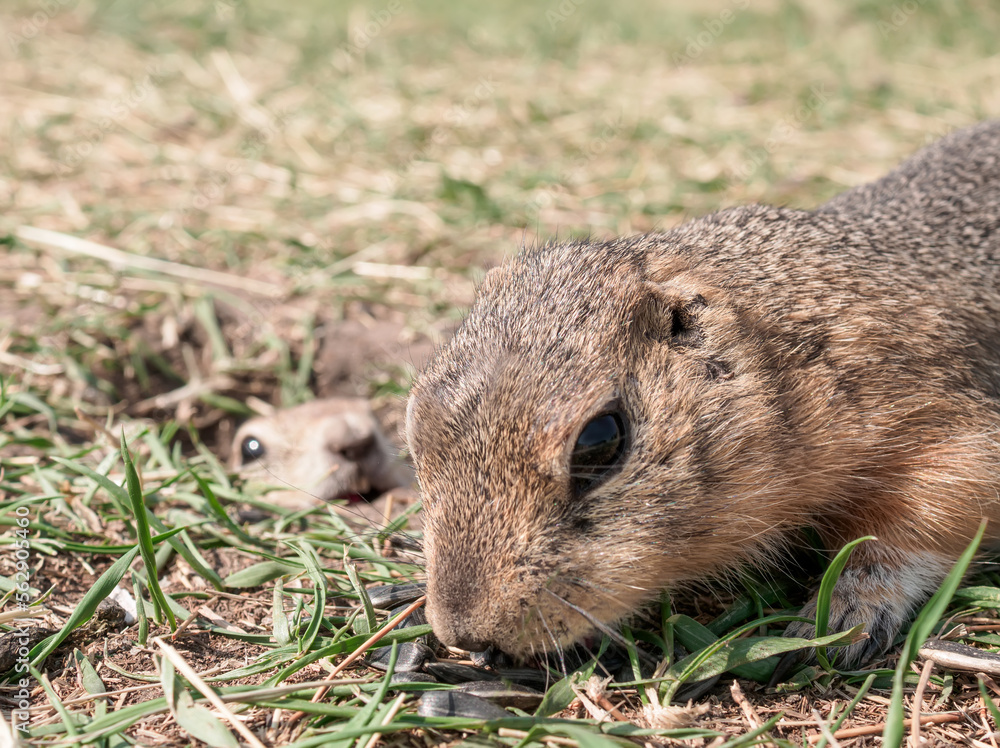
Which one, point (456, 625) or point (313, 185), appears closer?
point (456, 625)

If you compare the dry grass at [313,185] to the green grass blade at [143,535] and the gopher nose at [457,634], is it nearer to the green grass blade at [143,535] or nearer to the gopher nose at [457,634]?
the green grass blade at [143,535]

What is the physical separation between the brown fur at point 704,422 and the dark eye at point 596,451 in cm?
4

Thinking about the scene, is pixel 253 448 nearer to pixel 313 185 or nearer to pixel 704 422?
pixel 704 422

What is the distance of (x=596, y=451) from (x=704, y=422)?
48cm

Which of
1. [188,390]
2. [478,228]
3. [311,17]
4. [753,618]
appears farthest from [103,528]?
[311,17]

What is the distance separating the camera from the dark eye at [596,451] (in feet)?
9.89

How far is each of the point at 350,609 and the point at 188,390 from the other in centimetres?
279

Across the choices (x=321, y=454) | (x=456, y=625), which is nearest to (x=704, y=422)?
(x=456, y=625)

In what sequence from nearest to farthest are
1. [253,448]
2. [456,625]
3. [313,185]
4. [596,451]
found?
[456,625]
[596,451]
[253,448]
[313,185]

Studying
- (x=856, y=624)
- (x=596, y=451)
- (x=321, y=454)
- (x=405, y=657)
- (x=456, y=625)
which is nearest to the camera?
(x=456, y=625)

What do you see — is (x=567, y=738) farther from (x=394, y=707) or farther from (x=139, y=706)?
(x=139, y=706)

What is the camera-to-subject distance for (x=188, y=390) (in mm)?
5805

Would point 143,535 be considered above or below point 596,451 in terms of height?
below

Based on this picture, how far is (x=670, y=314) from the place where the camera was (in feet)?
11.3
